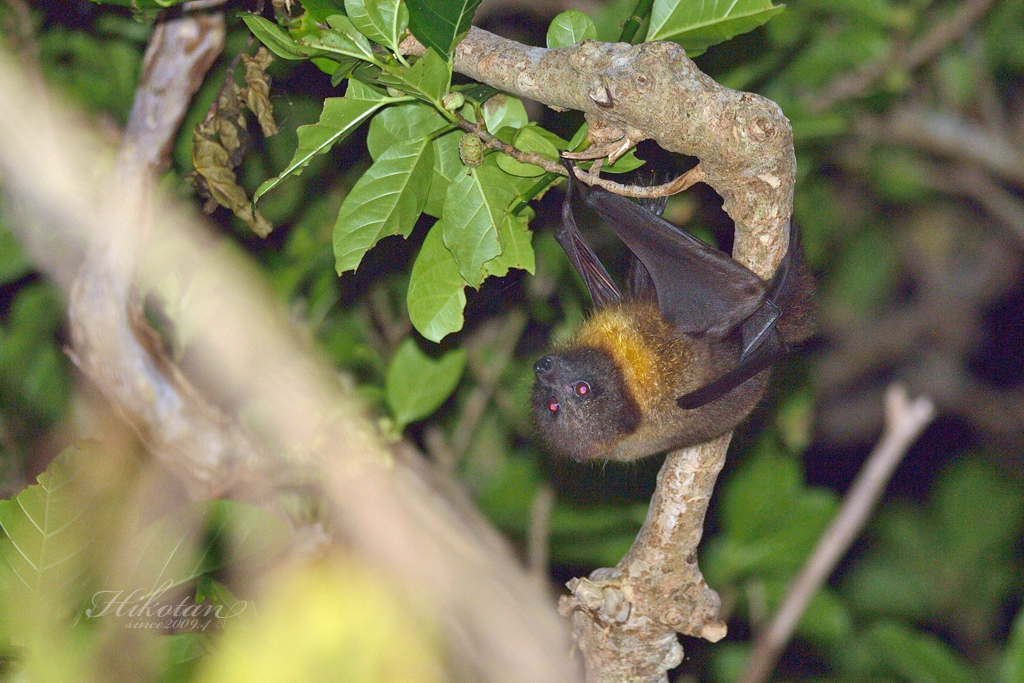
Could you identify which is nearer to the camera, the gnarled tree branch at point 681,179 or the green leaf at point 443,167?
the gnarled tree branch at point 681,179

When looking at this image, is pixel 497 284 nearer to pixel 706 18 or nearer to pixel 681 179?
pixel 681 179

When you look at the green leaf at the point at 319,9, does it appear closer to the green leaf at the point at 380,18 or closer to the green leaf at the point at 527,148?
the green leaf at the point at 380,18

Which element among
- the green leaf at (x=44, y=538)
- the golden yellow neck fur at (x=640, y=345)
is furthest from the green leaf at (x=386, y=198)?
the golden yellow neck fur at (x=640, y=345)

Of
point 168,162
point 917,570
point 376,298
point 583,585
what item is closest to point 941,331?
point 917,570

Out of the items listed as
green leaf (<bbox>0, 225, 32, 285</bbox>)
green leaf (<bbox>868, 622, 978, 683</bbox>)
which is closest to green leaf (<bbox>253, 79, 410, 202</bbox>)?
green leaf (<bbox>0, 225, 32, 285</bbox>)

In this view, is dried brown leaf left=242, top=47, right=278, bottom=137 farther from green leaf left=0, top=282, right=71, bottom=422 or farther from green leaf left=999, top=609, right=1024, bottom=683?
green leaf left=999, top=609, right=1024, bottom=683

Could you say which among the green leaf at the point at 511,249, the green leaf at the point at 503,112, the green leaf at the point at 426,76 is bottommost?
the green leaf at the point at 511,249

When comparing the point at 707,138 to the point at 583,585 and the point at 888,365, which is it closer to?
the point at 583,585
